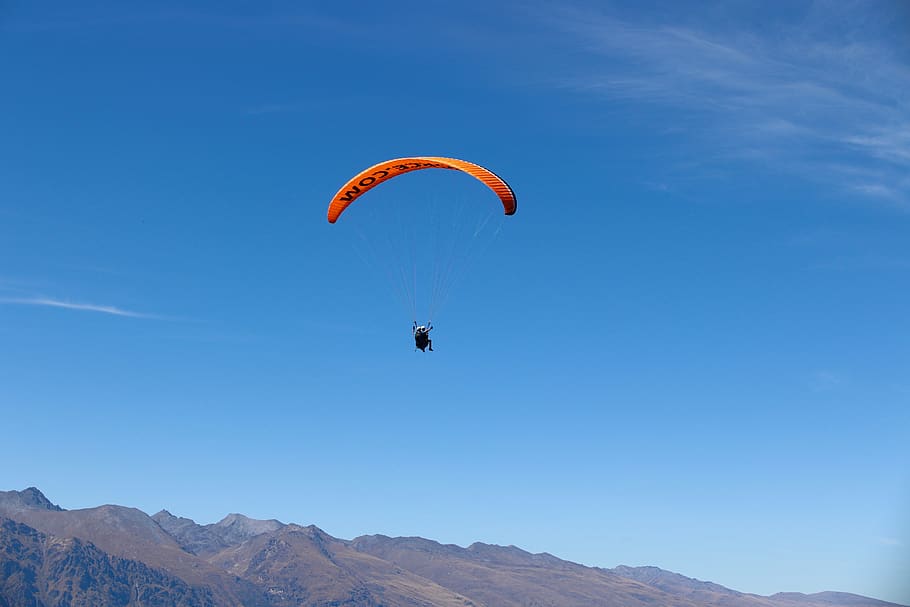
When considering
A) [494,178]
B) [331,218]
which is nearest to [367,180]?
[331,218]

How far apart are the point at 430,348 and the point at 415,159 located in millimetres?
14847

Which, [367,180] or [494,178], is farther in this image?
[367,180]

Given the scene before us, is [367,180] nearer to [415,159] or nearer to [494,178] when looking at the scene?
[415,159]

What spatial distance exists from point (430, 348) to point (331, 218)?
13.8m

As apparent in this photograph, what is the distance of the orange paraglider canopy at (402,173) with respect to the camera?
66.2m

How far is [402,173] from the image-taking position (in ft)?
238

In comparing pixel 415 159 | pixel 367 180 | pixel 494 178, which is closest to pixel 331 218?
pixel 367 180

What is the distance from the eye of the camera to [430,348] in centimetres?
7138

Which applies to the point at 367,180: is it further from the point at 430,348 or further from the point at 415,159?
the point at 430,348

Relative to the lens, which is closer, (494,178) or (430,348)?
(494,178)

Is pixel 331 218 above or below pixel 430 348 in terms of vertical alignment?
above

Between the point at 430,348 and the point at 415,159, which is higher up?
the point at 415,159

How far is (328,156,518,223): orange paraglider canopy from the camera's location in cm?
6625

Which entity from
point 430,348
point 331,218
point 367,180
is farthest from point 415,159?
point 430,348
